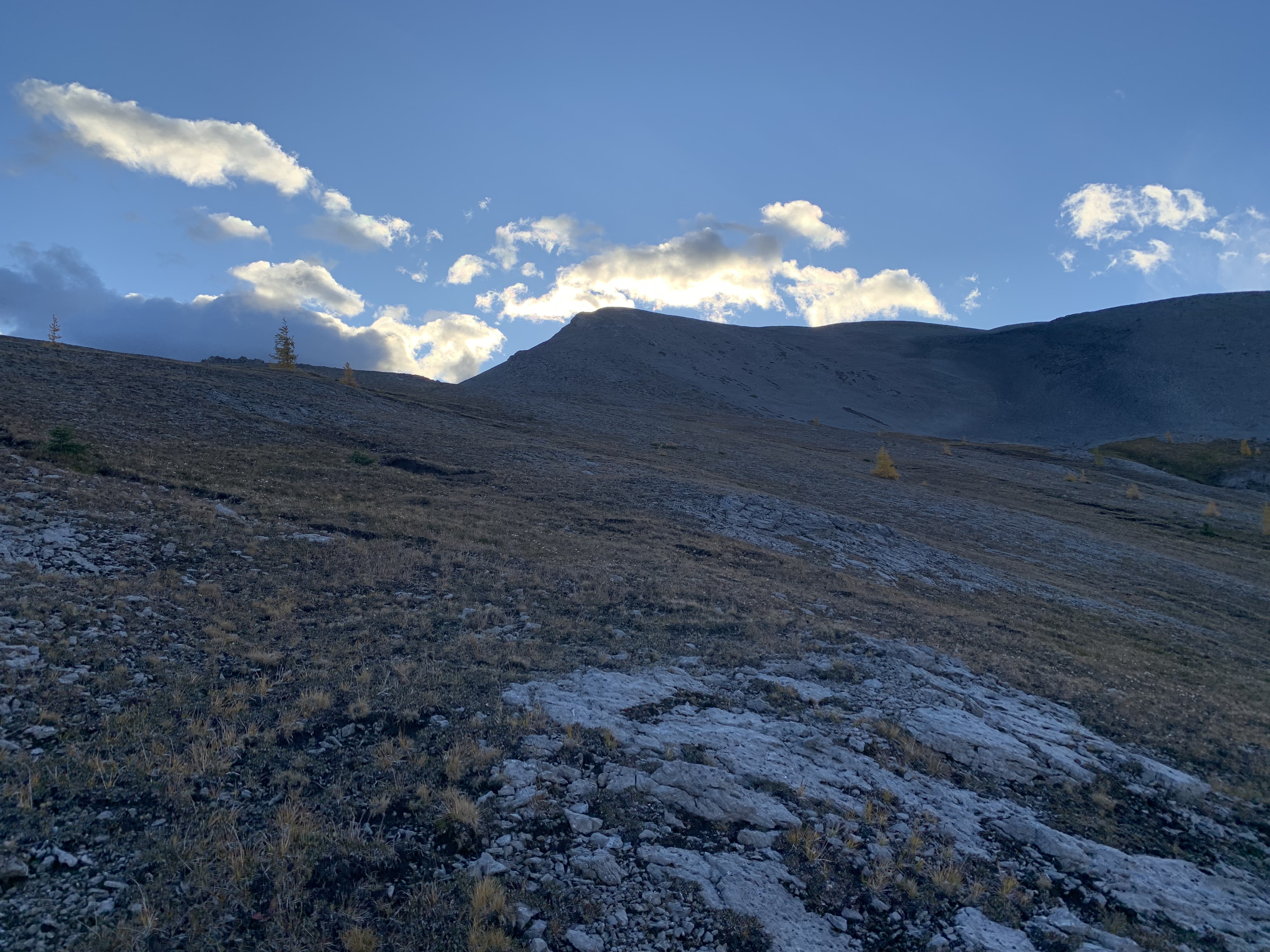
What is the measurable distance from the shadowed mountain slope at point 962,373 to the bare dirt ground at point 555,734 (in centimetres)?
5437

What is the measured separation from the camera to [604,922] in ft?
18.6

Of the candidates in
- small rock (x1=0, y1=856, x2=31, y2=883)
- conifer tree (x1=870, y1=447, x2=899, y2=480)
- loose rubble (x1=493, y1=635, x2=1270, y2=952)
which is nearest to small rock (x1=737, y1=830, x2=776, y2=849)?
loose rubble (x1=493, y1=635, x2=1270, y2=952)

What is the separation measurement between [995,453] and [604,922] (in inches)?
3130

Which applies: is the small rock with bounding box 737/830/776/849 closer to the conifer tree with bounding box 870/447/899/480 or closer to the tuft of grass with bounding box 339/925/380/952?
the tuft of grass with bounding box 339/925/380/952

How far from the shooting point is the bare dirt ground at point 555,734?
5816 millimetres

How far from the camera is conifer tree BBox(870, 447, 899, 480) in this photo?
158 feet

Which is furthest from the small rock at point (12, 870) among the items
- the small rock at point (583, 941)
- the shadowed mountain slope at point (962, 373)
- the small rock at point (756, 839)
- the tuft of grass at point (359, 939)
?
the shadowed mountain slope at point (962, 373)

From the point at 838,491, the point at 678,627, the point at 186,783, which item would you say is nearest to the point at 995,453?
the point at 838,491

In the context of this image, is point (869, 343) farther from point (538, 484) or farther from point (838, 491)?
point (538, 484)

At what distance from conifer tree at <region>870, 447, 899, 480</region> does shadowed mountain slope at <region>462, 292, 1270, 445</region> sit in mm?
33177

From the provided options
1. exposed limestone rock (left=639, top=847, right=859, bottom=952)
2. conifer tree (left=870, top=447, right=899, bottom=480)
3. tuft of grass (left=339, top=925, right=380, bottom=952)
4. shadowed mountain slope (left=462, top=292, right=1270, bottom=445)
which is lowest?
exposed limestone rock (left=639, top=847, right=859, bottom=952)

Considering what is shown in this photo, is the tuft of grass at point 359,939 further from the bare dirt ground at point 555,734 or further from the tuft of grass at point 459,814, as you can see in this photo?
the tuft of grass at point 459,814

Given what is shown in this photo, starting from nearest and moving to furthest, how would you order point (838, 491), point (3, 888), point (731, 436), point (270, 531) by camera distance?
point (3, 888) → point (270, 531) → point (838, 491) → point (731, 436)

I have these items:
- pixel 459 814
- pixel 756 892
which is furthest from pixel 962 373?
pixel 459 814
